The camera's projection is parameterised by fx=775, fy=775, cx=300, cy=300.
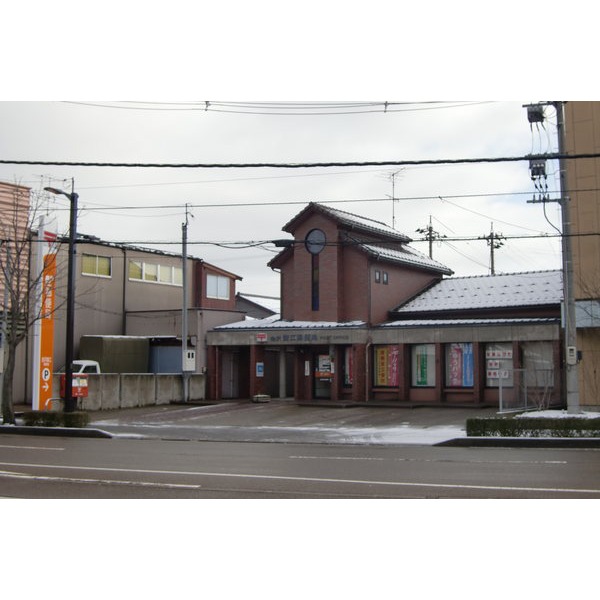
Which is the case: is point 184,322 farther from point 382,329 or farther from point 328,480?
point 328,480

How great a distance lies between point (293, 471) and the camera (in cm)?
1404

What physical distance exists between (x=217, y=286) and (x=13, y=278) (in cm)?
1772

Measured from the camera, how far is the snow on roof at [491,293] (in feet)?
107

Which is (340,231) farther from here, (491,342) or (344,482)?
(344,482)

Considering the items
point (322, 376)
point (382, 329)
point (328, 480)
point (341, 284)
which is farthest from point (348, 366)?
point (328, 480)

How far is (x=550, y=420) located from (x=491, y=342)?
11.2m

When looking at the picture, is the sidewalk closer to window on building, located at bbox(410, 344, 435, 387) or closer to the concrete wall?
the concrete wall

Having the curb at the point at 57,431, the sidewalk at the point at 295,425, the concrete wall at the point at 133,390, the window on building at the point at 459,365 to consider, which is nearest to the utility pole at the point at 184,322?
the concrete wall at the point at 133,390

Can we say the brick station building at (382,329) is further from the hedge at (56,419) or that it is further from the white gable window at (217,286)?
the hedge at (56,419)

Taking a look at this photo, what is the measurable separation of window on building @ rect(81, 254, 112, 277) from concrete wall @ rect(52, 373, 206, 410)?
24.4 feet

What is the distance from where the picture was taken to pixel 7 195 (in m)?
Answer: 31.3

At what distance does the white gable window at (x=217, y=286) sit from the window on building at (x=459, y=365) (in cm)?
1721

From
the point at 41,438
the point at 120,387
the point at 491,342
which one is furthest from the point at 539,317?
the point at 41,438

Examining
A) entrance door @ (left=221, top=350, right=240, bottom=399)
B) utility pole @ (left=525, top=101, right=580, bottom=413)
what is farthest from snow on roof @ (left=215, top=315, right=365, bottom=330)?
utility pole @ (left=525, top=101, right=580, bottom=413)
